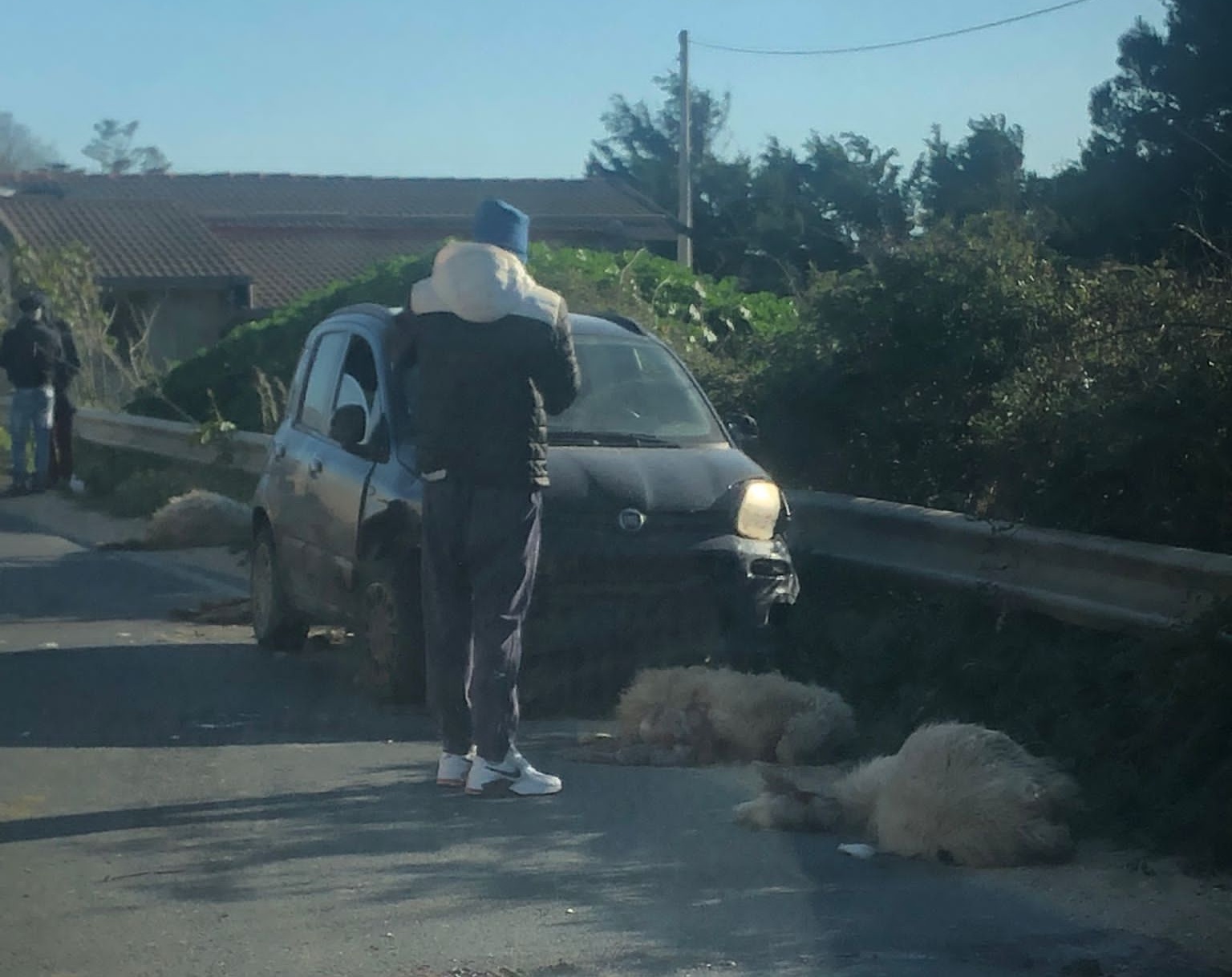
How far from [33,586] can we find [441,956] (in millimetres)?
8898

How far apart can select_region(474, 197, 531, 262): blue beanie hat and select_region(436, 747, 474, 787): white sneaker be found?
6.12 feet

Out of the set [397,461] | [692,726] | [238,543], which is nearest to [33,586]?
[238,543]

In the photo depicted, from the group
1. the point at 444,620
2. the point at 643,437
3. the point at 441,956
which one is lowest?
the point at 441,956

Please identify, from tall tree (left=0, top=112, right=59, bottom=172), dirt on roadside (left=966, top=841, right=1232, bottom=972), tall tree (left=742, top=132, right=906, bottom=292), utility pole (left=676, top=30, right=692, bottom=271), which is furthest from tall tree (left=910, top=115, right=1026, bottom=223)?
tall tree (left=0, top=112, right=59, bottom=172)

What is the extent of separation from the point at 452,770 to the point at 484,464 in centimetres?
112

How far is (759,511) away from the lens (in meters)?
9.19

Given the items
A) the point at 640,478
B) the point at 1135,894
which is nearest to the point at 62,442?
the point at 640,478

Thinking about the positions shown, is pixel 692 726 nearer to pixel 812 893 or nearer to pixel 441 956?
pixel 812 893

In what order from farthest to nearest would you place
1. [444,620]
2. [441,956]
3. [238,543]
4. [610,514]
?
[238,543] → [610,514] → [444,620] → [441,956]

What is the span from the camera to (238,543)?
1550 cm

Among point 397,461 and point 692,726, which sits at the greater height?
→ point 397,461

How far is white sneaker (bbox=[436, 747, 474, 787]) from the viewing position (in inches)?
292

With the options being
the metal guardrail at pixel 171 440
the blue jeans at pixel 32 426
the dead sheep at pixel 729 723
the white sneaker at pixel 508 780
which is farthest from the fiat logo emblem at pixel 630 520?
the blue jeans at pixel 32 426

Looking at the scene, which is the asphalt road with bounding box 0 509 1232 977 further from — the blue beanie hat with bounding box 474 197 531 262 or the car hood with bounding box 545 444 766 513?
the blue beanie hat with bounding box 474 197 531 262
